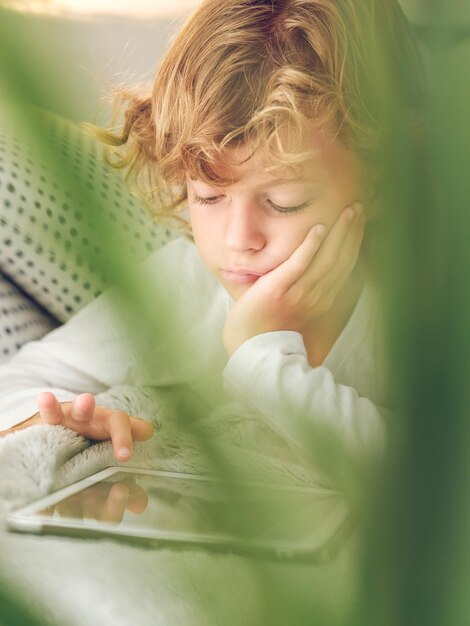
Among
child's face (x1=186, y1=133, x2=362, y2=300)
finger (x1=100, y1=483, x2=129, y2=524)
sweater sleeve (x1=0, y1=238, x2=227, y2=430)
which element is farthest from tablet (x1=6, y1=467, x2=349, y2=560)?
child's face (x1=186, y1=133, x2=362, y2=300)

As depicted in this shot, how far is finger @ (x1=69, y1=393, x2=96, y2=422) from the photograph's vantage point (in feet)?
1.70

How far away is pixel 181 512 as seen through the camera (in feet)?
0.95

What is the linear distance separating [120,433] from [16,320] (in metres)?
0.23

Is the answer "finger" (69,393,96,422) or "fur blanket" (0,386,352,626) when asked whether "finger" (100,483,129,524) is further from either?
"finger" (69,393,96,422)

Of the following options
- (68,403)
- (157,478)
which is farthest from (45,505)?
(68,403)

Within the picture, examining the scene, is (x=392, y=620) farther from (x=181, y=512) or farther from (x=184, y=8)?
(x=184, y=8)

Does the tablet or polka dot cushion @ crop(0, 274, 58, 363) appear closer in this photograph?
the tablet

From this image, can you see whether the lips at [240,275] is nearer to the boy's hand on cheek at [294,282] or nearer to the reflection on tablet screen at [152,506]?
the boy's hand on cheek at [294,282]

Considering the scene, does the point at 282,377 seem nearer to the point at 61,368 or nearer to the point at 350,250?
the point at 350,250

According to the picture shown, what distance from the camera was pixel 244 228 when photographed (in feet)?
1.73

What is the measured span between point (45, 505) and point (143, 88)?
1.18ft

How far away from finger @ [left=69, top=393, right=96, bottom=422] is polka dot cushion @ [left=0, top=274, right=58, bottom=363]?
0.18m

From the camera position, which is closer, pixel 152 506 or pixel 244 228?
pixel 152 506

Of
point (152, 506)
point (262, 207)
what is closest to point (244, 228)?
point (262, 207)
